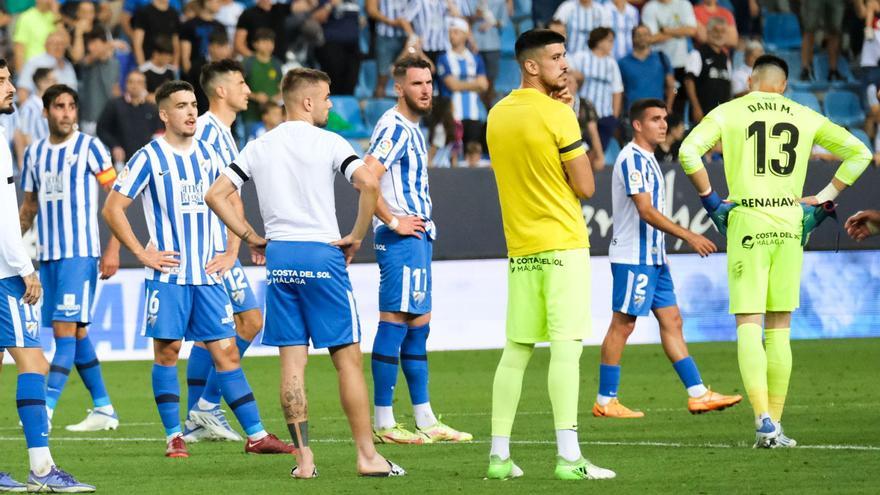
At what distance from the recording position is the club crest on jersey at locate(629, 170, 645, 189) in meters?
11.2

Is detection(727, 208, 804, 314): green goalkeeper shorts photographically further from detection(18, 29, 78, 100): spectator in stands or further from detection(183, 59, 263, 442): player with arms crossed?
detection(18, 29, 78, 100): spectator in stands

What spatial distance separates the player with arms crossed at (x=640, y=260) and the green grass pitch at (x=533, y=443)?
354 millimetres

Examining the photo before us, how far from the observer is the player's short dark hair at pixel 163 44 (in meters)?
17.7

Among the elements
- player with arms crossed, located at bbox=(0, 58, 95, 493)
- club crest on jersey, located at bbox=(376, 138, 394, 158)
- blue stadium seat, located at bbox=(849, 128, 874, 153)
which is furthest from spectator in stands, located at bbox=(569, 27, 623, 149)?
player with arms crossed, located at bbox=(0, 58, 95, 493)

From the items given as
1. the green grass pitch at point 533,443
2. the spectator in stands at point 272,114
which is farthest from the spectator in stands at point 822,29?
the spectator in stands at point 272,114

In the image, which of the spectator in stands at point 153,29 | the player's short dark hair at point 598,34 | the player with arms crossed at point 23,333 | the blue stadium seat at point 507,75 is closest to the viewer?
the player with arms crossed at point 23,333

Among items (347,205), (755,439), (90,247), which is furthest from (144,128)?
(755,439)

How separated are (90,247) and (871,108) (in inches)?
499

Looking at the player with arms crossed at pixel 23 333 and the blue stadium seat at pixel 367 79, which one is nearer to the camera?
the player with arms crossed at pixel 23 333

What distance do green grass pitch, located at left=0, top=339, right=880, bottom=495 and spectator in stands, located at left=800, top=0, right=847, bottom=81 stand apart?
24.6 ft

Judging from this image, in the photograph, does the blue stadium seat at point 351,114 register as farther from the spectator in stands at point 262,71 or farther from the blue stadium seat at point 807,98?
the blue stadium seat at point 807,98

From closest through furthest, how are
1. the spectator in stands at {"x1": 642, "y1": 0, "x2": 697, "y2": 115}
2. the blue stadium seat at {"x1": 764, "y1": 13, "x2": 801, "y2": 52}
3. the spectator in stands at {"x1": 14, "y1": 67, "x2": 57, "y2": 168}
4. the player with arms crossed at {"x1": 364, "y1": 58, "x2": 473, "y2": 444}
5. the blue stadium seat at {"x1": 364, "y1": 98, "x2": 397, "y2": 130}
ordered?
1. the player with arms crossed at {"x1": 364, "y1": 58, "x2": 473, "y2": 444}
2. the spectator in stands at {"x1": 14, "y1": 67, "x2": 57, "y2": 168}
3. the blue stadium seat at {"x1": 364, "y1": 98, "x2": 397, "y2": 130}
4. the spectator in stands at {"x1": 642, "y1": 0, "x2": 697, "y2": 115}
5. the blue stadium seat at {"x1": 764, "y1": 13, "x2": 801, "y2": 52}

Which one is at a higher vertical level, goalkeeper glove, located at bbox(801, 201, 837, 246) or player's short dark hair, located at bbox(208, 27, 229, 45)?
player's short dark hair, located at bbox(208, 27, 229, 45)

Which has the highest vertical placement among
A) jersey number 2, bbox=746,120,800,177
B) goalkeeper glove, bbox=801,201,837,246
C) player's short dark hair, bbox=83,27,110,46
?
player's short dark hair, bbox=83,27,110,46
